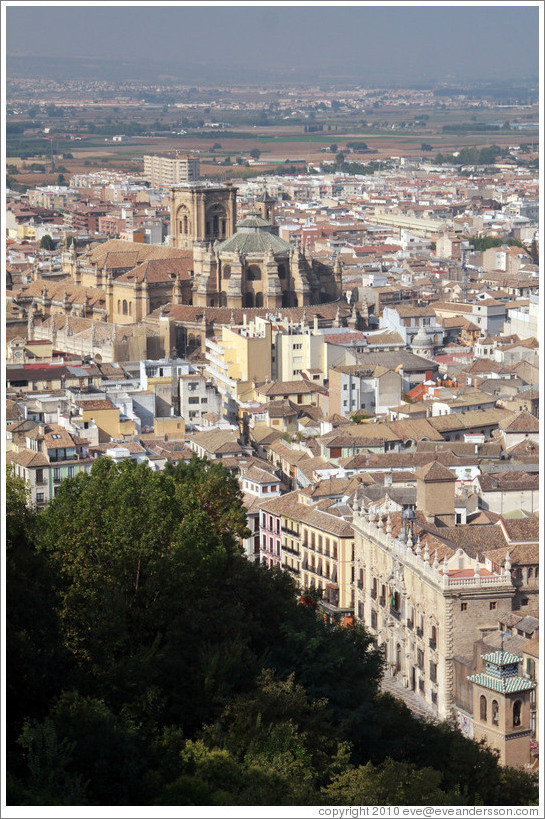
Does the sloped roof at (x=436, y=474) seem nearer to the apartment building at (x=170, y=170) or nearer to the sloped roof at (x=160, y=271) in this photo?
the sloped roof at (x=160, y=271)

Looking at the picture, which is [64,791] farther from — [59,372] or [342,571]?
[59,372]

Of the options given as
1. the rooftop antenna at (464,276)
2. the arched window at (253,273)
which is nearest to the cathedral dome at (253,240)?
the arched window at (253,273)

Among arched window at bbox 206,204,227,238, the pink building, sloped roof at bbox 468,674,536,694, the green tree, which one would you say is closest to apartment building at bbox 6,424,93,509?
the pink building

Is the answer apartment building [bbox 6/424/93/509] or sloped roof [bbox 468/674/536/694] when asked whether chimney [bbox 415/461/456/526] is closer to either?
sloped roof [bbox 468/674/536/694]

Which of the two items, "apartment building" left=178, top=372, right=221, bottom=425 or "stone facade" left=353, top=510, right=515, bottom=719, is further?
"apartment building" left=178, top=372, right=221, bottom=425

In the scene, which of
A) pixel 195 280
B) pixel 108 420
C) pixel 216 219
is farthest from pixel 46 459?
pixel 216 219
